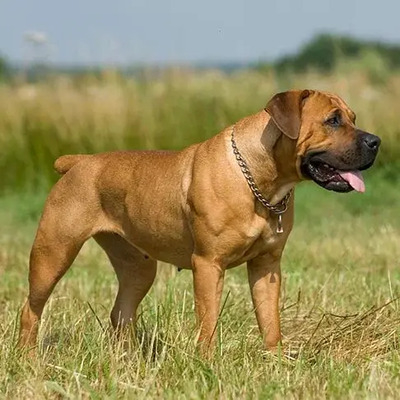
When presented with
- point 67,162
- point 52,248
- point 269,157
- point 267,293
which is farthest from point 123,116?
point 269,157

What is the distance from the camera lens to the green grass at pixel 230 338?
5457mm

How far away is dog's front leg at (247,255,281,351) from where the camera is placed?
650 cm

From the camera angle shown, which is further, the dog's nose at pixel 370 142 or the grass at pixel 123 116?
the grass at pixel 123 116

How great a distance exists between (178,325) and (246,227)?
2.22 ft

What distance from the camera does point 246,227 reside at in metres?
6.14

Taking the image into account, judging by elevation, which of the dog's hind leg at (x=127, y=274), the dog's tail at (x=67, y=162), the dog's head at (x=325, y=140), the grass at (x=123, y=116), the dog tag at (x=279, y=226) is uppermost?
the dog's head at (x=325, y=140)

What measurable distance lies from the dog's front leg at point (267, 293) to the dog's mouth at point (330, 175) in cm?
58

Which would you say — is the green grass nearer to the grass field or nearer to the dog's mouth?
the grass field

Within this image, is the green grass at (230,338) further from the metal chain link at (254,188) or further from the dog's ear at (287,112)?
the dog's ear at (287,112)

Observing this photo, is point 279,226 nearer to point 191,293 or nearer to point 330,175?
point 330,175

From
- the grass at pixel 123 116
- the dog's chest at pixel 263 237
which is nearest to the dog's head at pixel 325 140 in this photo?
the dog's chest at pixel 263 237

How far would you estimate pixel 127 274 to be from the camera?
23.7ft

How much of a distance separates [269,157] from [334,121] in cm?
41

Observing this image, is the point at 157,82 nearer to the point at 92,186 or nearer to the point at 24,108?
the point at 24,108
